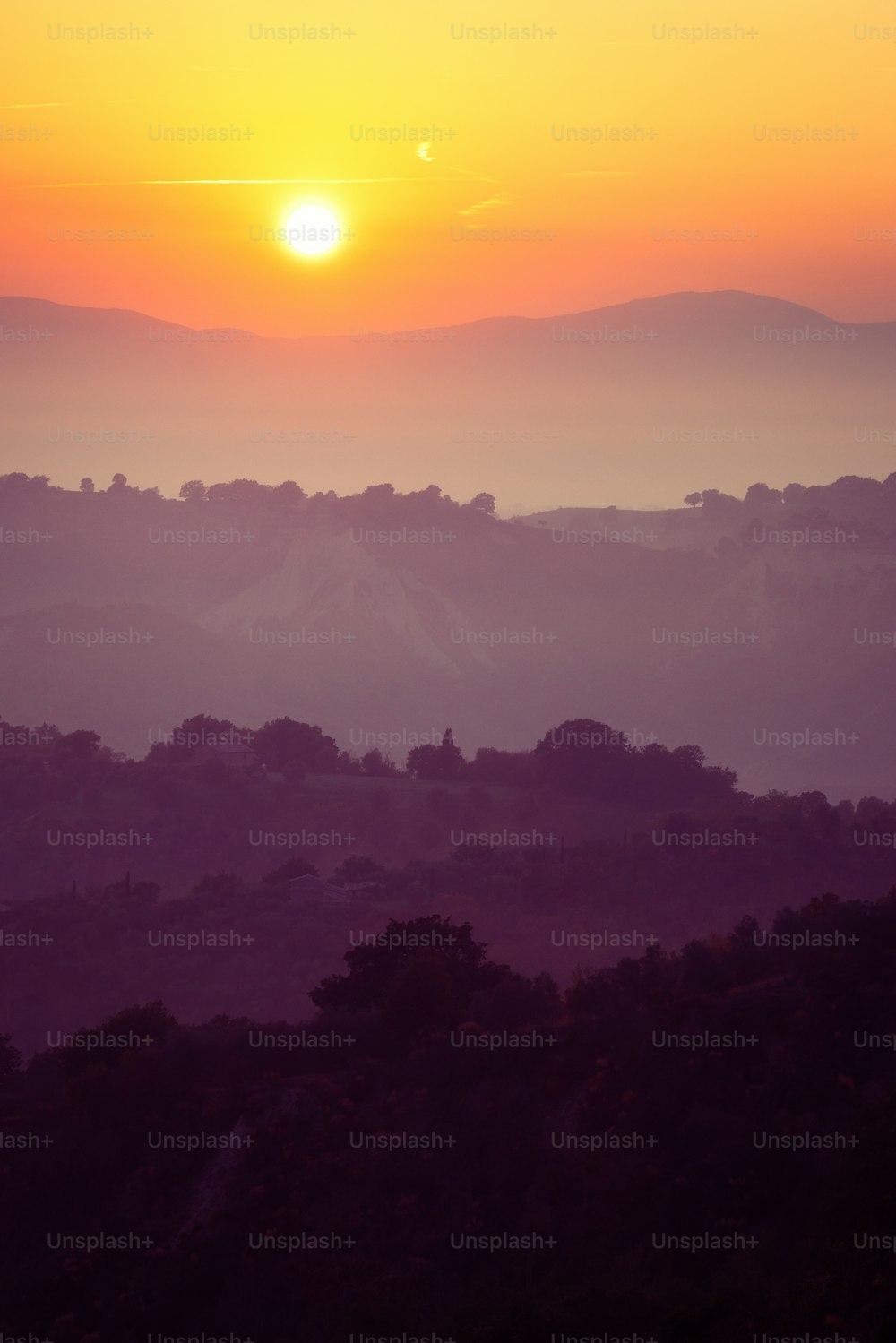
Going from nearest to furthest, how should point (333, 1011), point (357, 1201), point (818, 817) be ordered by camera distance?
point (357, 1201)
point (333, 1011)
point (818, 817)

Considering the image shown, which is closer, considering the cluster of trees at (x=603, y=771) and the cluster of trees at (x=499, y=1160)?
the cluster of trees at (x=499, y=1160)

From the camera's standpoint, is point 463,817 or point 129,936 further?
point 463,817

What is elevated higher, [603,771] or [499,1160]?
[603,771]

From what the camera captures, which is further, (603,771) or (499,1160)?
A: (603,771)

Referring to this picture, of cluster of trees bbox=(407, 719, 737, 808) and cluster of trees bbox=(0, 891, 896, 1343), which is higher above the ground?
cluster of trees bbox=(407, 719, 737, 808)

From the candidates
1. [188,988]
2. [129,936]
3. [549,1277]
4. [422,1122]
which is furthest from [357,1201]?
[129,936]

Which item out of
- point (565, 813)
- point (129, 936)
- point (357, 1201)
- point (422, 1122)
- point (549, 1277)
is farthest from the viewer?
point (565, 813)

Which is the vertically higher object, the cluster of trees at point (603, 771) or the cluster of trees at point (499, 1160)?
the cluster of trees at point (603, 771)

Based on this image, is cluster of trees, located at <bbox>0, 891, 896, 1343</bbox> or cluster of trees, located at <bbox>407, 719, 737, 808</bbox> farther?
cluster of trees, located at <bbox>407, 719, 737, 808</bbox>

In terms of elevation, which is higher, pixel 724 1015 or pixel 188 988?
pixel 724 1015

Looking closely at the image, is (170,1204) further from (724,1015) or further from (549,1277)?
(724,1015)
